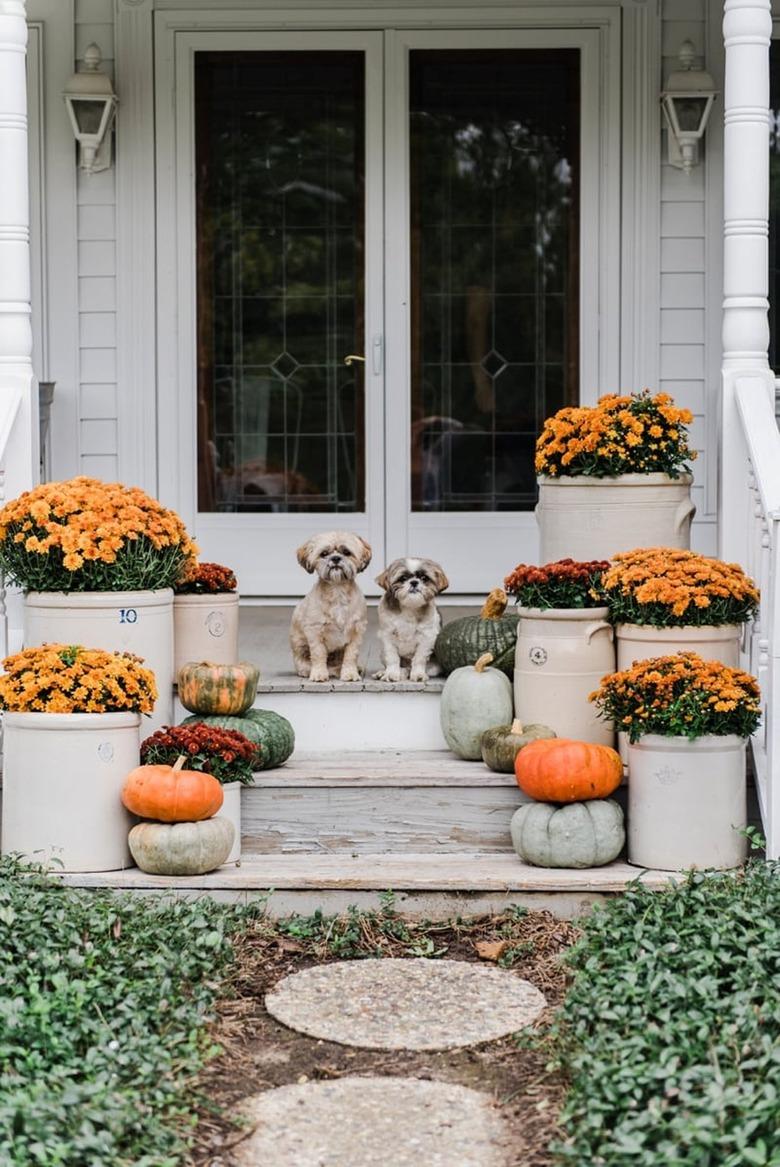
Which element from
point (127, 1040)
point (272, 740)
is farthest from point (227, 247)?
point (127, 1040)

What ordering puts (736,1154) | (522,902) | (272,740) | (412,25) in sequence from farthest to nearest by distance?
(412,25)
(272,740)
(522,902)
(736,1154)

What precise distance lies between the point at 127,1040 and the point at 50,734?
1.19m

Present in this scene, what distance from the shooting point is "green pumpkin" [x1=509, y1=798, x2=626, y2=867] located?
4.45m

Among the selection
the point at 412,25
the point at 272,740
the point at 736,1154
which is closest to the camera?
the point at 736,1154

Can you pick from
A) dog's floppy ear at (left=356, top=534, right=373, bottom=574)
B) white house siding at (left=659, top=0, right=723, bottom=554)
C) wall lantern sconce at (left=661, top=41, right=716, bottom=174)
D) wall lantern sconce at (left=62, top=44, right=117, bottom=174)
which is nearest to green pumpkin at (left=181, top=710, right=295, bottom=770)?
dog's floppy ear at (left=356, top=534, right=373, bottom=574)

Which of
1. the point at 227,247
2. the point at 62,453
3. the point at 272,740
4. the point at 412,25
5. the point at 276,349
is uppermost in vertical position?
the point at 412,25

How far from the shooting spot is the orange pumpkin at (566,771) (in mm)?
4457

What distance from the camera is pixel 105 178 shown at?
729 cm

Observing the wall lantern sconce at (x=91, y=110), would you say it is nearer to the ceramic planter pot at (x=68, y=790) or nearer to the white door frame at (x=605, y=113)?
the white door frame at (x=605, y=113)

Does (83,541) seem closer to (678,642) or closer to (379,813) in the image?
(379,813)

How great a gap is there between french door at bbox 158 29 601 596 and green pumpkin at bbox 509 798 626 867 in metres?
2.85

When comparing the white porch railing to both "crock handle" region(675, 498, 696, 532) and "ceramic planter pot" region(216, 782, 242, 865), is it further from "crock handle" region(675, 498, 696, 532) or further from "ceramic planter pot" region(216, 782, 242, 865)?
"ceramic planter pot" region(216, 782, 242, 865)

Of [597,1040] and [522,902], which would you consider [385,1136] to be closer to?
[597,1040]

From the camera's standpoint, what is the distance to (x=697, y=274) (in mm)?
7258
